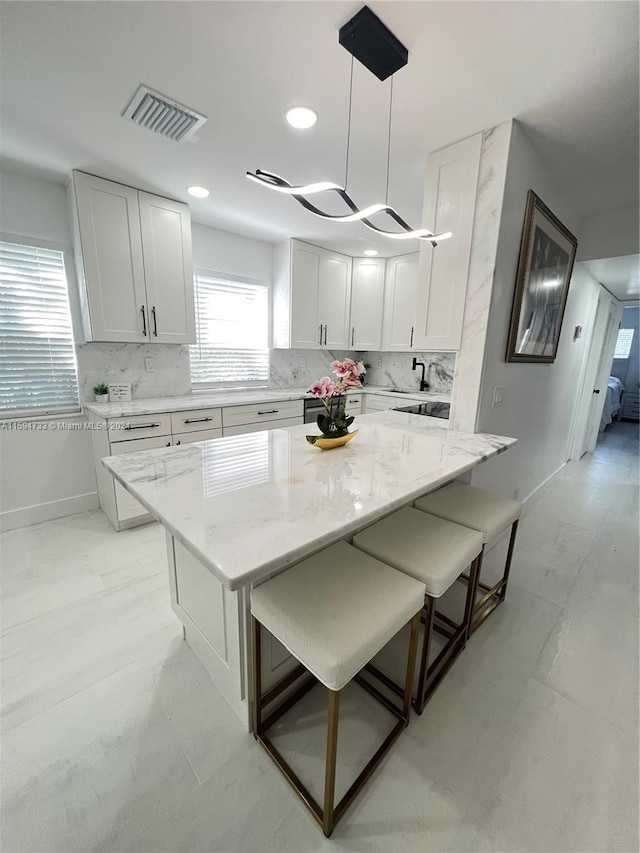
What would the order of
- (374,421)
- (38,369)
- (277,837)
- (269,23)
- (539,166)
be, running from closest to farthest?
(277,837), (269,23), (539,166), (374,421), (38,369)

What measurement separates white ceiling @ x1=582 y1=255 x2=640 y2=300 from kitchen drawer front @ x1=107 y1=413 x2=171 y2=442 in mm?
3921

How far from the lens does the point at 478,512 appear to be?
1.71 meters

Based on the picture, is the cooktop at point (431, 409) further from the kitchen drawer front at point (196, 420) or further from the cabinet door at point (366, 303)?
the kitchen drawer front at point (196, 420)

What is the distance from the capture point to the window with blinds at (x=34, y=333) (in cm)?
253

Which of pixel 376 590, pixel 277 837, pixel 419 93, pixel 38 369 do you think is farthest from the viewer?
pixel 38 369

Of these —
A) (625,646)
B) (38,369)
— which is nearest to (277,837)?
(625,646)

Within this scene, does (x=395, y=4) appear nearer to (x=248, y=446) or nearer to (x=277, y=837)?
(x=248, y=446)

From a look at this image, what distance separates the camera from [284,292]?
383cm

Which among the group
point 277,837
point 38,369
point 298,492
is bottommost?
point 277,837

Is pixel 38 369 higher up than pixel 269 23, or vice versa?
pixel 269 23

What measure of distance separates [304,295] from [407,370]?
68.6 inches

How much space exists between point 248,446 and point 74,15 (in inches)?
69.2

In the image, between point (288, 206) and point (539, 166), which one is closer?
point (539, 166)

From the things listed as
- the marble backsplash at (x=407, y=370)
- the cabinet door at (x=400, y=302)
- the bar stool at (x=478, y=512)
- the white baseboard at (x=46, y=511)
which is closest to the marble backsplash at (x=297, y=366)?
the marble backsplash at (x=407, y=370)
